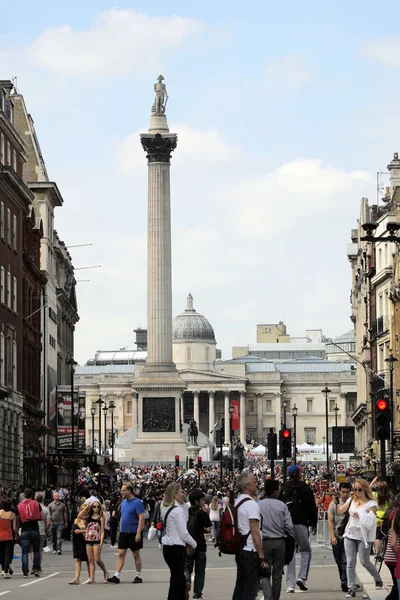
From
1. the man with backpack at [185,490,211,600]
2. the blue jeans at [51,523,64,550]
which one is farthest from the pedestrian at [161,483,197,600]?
the blue jeans at [51,523,64,550]

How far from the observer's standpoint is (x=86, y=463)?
86.3 metres

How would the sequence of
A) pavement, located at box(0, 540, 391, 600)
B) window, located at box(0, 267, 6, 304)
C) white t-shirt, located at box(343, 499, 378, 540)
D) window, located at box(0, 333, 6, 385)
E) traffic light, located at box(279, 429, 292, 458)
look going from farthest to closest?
1. window, located at box(0, 267, 6, 304)
2. window, located at box(0, 333, 6, 385)
3. traffic light, located at box(279, 429, 292, 458)
4. pavement, located at box(0, 540, 391, 600)
5. white t-shirt, located at box(343, 499, 378, 540)

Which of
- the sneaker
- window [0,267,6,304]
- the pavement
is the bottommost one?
the pavement

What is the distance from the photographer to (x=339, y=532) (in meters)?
28.0

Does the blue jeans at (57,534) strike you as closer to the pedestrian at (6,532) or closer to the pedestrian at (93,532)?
the pedestrian at (6,532)

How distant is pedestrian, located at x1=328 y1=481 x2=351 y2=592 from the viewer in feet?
90.8

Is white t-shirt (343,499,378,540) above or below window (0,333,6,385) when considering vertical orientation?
below

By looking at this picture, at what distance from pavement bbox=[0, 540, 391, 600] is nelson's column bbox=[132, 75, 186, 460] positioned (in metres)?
98.5

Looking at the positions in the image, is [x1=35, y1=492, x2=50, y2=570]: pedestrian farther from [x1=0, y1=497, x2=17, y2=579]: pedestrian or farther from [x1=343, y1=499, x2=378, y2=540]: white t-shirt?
[x1=343, y1=499, x2=378, y2=540]: white t-shirt

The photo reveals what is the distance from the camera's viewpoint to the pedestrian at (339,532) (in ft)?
90.8

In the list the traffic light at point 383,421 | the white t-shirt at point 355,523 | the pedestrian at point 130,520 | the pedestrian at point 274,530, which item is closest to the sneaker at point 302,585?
the white t-shirt at point 355,523

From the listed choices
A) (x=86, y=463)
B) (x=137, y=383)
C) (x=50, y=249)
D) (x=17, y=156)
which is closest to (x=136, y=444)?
(x=137, y=383)

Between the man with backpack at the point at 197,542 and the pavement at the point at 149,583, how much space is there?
796mm

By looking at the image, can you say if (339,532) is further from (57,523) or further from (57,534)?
(57,523)
